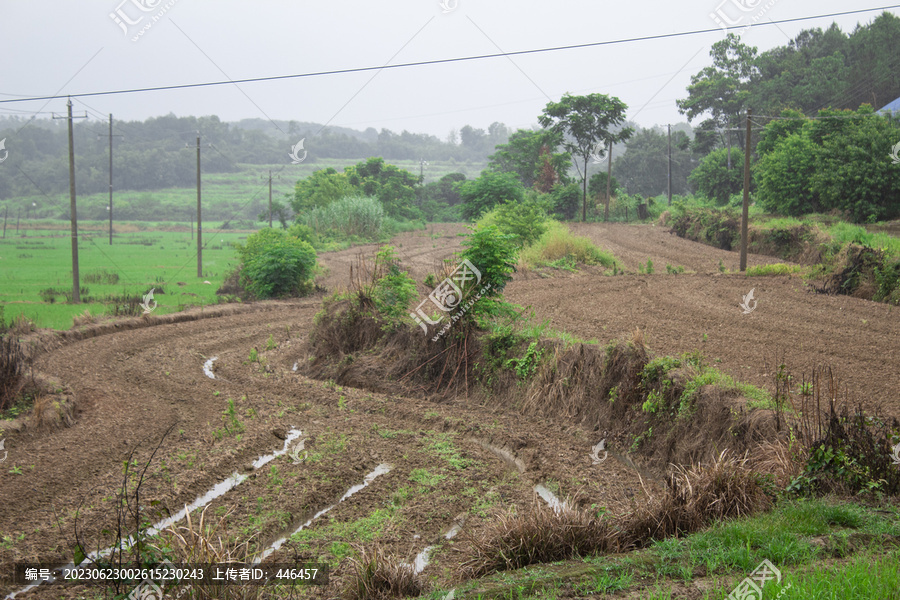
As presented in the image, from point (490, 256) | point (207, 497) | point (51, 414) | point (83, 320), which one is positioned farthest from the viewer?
point (83, 320)

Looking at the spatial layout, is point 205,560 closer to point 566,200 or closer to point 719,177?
point 566,200

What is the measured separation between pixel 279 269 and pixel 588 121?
33317 mm

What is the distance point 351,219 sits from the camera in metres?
46.0

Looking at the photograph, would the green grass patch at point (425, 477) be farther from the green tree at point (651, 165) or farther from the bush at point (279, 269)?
the green tree at point (651, 165)

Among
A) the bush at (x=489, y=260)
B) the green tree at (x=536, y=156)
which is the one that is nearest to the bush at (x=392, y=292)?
the bush at (x=489, y=260)

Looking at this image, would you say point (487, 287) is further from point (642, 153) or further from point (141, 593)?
point (642, 153)

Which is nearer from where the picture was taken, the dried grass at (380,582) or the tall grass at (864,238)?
the dried grass at (380,582)

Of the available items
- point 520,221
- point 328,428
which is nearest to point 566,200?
point 520,221

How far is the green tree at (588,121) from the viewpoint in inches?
1896

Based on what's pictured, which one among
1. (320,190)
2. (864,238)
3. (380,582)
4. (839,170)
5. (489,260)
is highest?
(320,190)

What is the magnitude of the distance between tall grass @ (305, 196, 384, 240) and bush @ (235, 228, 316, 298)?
21.6m

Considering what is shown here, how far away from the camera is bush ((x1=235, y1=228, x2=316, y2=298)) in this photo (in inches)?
904

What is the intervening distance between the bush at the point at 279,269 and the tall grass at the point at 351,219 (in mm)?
21558

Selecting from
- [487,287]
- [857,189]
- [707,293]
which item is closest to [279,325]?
[487,287]
